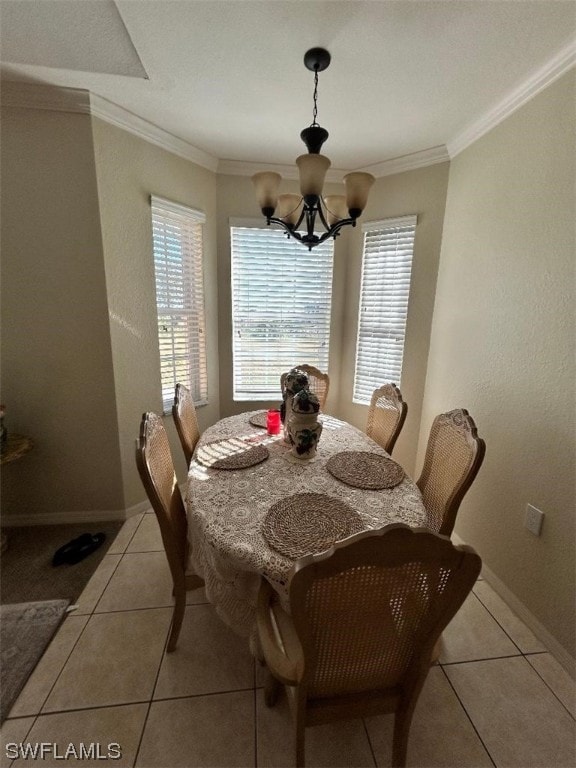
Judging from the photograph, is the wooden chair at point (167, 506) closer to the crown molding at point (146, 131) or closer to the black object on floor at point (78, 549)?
the black object on floor at point (78, 549)

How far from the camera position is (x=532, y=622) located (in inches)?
60.1

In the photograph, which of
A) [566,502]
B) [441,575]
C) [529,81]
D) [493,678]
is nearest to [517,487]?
[566,502]

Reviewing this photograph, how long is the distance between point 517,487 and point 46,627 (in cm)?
246

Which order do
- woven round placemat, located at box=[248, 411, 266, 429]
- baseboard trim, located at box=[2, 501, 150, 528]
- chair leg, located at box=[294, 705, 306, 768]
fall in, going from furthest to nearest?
1. baseboard trim, located at box=[2, 501, 150, 528]
2. woven round placemat, located at box=[248, 411, 266, 429]
3. chair leg, located at box=[294, 705, 306, 768]

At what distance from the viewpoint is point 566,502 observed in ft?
4.53

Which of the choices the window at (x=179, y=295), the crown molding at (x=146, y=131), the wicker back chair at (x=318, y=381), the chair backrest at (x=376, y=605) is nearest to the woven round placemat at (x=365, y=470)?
the chair backrest at (x=376, y=605)

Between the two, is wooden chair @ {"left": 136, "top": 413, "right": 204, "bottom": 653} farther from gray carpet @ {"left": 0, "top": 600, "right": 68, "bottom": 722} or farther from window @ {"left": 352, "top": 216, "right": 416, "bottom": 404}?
window @ {"left": 352, "top": 216, "right": 416, "bottom": 404}

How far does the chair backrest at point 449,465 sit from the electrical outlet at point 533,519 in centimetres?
52

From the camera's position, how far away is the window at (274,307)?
8.80 feet

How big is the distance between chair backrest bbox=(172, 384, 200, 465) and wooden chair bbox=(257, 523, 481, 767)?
1.01 metres

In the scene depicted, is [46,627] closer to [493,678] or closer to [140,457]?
[140,457]

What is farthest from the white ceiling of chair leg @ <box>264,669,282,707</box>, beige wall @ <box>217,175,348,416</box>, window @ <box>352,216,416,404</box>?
chair leg @ <box>264,669,282,707</box>

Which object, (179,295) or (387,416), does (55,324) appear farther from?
(387,416)

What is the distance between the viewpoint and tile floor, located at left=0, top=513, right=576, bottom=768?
3.55 feet
